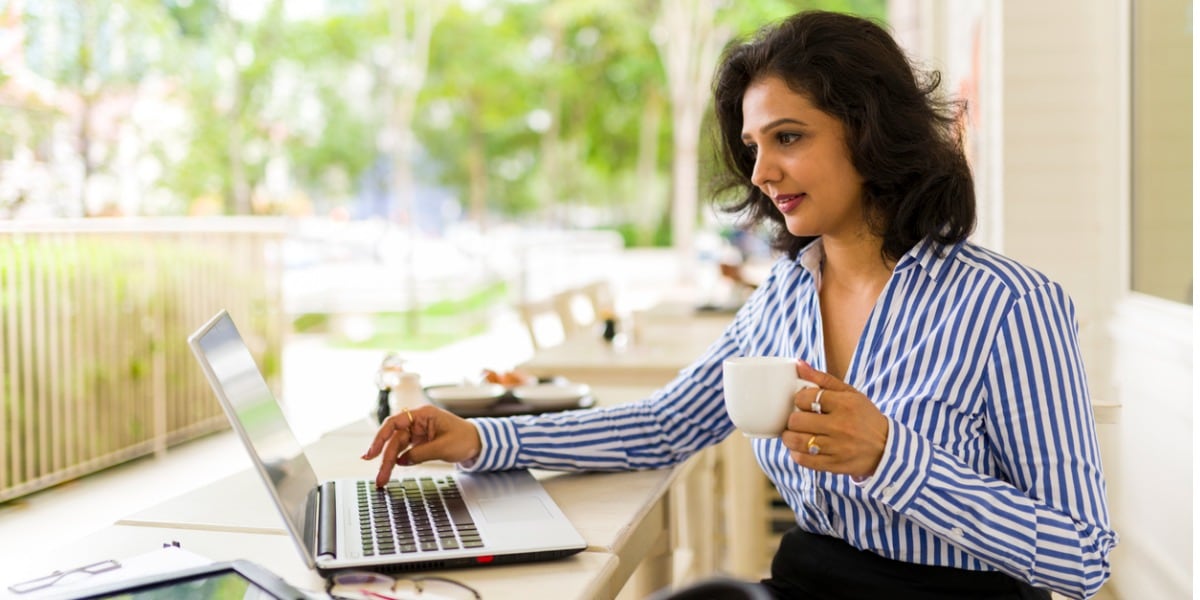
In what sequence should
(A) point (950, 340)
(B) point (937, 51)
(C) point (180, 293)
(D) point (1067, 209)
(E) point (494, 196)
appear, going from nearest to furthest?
(A) point (950, 340), (D) point (1067, 209), (C) point (180, 293), (B) point (937, 51), (E) point (494, 196)

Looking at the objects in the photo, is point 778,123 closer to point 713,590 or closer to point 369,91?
point 713,590

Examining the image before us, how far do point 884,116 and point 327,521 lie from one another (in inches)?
35.7

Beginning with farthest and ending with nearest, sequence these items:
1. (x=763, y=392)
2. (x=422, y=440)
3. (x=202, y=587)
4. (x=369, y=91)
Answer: (x=369, y=91) < (x=422, y=440) < (x=763, y=392) < (x=202, y=587)

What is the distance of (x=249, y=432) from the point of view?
47.3 inches

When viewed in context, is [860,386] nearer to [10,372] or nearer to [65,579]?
[65,579]

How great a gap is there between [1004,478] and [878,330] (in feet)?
0.81

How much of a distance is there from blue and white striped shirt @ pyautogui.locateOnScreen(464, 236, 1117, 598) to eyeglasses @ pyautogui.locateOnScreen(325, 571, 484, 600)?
0.47 meters

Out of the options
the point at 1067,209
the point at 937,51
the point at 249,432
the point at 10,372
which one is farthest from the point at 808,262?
the point at 937,51

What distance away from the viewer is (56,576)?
119cm

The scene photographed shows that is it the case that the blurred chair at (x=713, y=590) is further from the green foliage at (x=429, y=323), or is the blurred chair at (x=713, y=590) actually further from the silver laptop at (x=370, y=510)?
the green foliage at (x=429, y=323)

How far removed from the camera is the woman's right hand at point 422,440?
5.15 ft

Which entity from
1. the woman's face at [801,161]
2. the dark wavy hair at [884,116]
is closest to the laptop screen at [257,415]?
the woman's face at [801,161]

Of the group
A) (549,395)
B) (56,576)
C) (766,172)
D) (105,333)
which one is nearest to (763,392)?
(766,172)

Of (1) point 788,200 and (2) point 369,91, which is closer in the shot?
(1) point 788,200
